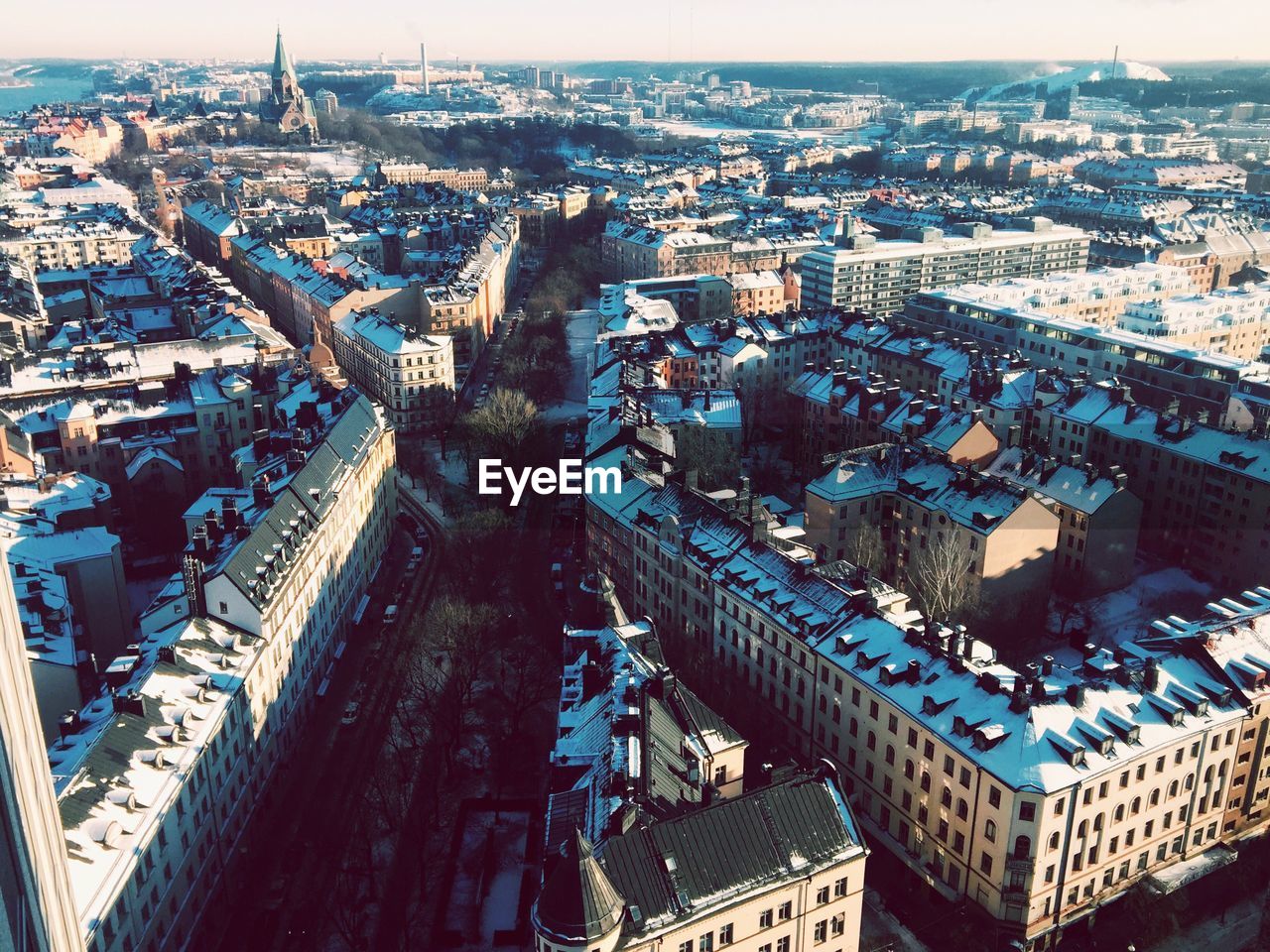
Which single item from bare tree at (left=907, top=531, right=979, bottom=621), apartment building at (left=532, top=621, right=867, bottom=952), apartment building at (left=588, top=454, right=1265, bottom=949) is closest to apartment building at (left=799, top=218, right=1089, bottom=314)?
bare tree at (left=907, top=531, right=979, bottom=621)

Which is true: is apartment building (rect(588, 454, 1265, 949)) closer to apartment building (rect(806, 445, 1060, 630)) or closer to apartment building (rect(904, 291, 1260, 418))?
apartment building (rect(806, 445, 1060, 630))

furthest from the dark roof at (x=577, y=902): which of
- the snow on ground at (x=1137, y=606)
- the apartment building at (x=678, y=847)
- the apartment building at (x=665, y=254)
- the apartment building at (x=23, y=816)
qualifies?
the apartment building at (x=665, y=254)

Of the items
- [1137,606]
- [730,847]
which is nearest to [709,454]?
[1137,606]

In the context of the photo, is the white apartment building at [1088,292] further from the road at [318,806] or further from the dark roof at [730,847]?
the dark roof at [730,847]

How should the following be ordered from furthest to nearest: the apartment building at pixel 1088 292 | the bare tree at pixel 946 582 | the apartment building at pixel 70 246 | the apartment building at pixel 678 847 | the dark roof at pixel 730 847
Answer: the apartment building at pixel 70 246 < the apartment building at pixel 1088 292 < the bare tree at pixel 946 582 < the dark roof at pixel 730 847 < the apartment building at pixel 678 847

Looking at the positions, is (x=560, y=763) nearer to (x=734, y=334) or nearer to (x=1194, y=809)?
(x=1194, y=809)

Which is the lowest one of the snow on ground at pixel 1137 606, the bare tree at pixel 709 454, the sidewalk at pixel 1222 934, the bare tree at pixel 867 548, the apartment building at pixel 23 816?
the sidewalk at pixel 1222 934

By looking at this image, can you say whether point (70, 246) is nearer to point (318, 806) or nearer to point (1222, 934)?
point (318, 806)
